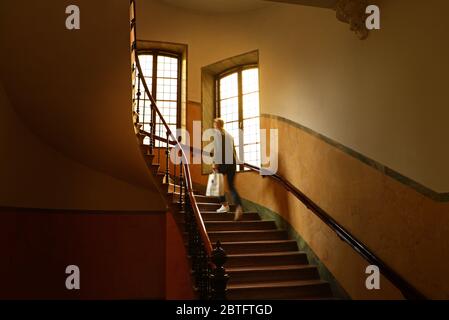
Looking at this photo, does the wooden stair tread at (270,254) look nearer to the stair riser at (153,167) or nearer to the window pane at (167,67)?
the stair riser at (153,167)

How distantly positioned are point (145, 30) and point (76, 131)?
→ 290cm

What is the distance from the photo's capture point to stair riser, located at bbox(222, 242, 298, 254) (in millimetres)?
5156

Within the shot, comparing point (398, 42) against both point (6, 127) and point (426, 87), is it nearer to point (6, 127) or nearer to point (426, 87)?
point (426, 87)

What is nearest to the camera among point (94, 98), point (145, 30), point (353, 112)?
point (353, 112)

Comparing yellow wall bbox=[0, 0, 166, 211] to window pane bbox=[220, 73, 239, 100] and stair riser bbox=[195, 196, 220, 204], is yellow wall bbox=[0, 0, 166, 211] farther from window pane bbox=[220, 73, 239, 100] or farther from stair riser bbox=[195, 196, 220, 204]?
window pane bbox=[220, 73, 239, 100]

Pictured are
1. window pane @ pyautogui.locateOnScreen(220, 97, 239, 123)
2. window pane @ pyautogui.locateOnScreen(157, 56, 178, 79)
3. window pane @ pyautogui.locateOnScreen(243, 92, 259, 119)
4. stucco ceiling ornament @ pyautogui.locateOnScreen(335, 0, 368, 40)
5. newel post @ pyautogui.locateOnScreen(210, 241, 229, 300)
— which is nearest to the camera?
newel post @ pyautogui.locateOnScreen(210, 241, 229, 300)

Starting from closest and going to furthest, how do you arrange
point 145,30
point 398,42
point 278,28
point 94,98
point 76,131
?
point 398,42
point 94,98
point 76,131
point 278,28
point 145,30

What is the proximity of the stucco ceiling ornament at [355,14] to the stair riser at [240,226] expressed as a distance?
2.81 meters

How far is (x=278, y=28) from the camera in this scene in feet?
21.7

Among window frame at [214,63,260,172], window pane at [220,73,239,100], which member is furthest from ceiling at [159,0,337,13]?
window pane at [220,73,239,100]

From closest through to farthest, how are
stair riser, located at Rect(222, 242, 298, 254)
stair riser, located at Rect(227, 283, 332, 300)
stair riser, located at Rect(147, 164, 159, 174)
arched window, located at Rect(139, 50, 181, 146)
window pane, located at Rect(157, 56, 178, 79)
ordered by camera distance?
stair riser, located at Rect(227, 283, 332, 300)
stair riser, located at Rect(222, 242, 298, 254)
stair riser, located at Rect(147, 164, 159, 174)
arched window, located at Rect(139, 50, 181, 146)
window pane, located at Rect(157, 56, 178, 79)
